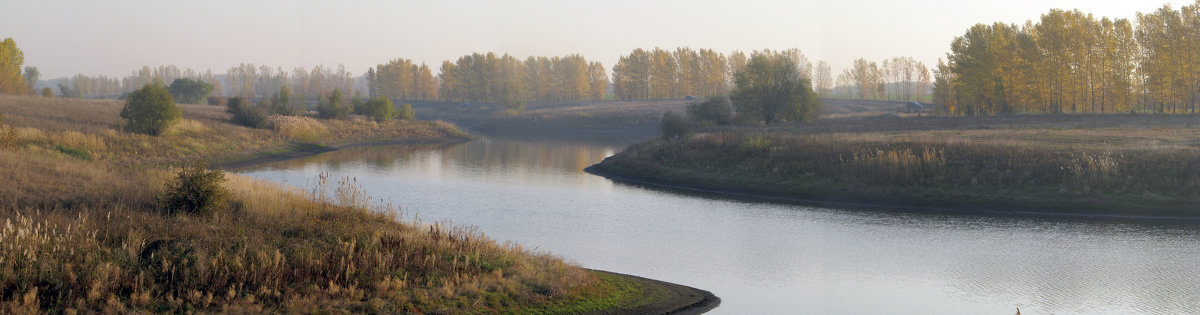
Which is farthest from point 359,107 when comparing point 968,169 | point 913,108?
point 968,169

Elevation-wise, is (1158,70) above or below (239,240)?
above

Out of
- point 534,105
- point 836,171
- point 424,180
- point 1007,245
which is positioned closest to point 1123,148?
point 836,171

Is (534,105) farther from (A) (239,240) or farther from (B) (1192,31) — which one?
(A) (239,240)

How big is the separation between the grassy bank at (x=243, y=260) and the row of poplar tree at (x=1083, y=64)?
7835 centimetres

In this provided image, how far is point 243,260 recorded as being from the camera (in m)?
15.2

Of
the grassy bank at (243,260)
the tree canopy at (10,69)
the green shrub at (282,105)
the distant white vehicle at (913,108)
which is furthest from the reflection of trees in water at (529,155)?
the tree canopy at (10,69)

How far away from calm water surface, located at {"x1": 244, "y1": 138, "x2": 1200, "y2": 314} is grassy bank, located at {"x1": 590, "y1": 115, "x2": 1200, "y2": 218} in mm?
2994

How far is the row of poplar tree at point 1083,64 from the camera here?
7575 centimetres

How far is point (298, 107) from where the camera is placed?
347 feet

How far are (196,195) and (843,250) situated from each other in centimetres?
1903

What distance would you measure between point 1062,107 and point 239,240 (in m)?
89.7

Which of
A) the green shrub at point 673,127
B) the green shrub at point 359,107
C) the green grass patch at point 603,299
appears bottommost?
the green grass patch at point 603,299

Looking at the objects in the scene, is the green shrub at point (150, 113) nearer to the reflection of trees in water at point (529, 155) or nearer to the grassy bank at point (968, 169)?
the reflection of trees in water at point (529, 155)

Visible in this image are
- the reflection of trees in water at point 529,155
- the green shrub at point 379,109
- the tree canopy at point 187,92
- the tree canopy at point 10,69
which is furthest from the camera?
the tree canopy at point 187,92
